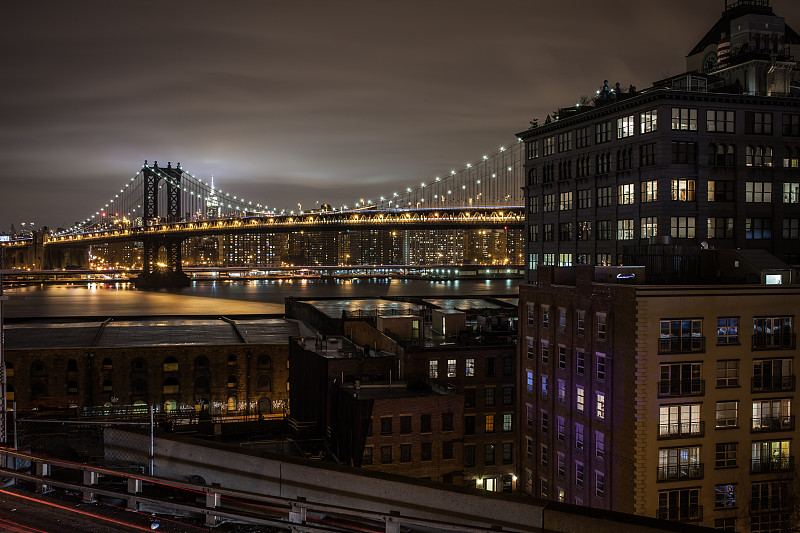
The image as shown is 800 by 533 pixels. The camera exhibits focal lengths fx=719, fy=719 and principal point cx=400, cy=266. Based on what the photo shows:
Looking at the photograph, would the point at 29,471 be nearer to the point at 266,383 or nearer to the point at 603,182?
the point at 266,383

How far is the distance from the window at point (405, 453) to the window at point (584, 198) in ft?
86.4

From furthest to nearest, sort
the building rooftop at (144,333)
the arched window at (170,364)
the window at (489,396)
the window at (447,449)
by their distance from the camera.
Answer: the building rooftop at (144,333) < the arched window at (170,364) < the window at (489,396) < the window at (447,449)

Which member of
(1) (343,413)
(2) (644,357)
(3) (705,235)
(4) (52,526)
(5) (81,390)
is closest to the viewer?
(4) (52,526)

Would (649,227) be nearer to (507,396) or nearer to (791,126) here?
(791,126)

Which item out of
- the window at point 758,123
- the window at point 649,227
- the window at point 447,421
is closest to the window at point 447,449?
the window at point 447,421

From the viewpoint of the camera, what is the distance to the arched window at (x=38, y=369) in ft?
150

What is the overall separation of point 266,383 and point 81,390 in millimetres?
11715

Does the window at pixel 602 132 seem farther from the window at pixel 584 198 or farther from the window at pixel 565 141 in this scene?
the window at pixel 584 198

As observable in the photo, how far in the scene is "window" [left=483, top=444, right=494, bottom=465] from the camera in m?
34.0

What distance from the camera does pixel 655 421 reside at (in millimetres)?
24750

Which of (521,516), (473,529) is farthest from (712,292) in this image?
(473,529)

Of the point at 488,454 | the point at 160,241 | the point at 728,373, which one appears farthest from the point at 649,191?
the point at 160,241

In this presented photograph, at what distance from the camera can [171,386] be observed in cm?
4781

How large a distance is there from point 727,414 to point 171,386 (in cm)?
3504
